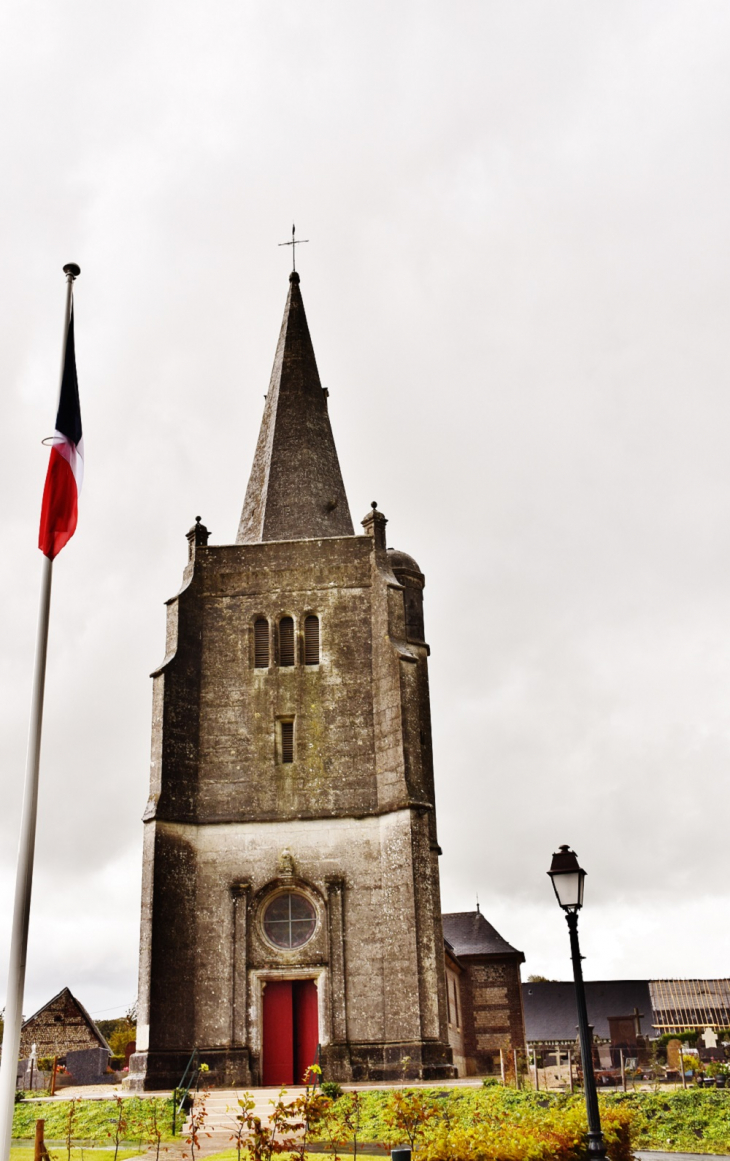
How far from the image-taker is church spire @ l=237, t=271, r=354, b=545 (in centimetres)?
3569

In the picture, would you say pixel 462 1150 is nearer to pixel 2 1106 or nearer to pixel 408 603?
pixel 2 1106

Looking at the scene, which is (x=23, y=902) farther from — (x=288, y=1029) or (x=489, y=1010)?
(x=489, y=1010)

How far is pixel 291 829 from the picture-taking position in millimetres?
29109

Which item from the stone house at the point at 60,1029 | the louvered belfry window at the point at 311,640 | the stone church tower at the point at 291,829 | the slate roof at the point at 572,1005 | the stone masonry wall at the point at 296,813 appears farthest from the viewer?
the slate roof at the point at 572,1005

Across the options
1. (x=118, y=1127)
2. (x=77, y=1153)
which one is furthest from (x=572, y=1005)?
(x=118, y=1127)

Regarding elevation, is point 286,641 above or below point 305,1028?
above

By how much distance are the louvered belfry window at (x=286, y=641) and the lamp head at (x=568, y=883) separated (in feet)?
63.5

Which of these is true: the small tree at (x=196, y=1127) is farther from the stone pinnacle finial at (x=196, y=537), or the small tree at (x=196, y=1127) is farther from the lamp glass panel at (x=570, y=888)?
the stone pinnacle finial at (x=196, y=537)

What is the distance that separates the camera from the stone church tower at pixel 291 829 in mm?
26641

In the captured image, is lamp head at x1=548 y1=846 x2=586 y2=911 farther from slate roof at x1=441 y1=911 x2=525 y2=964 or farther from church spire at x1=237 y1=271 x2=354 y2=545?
slate roof at x1=441 y1=911 x2=525 y2=964

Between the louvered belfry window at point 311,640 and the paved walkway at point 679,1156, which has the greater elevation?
the louvered belfry window at point 311,640

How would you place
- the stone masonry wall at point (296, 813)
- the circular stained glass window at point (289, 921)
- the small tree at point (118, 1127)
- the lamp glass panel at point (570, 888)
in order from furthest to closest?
1. the circular stained glass window at point (289, 921)
2. the stone masonry wall at point (296, 813)
3. the small tree at point (118, 1127)
4. the lamp glass panel at point (570, 888)

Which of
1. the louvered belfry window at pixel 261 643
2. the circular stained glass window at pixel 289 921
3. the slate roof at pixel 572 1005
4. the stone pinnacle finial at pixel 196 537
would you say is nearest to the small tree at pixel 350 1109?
the circular stained glass window at pixel 289 921

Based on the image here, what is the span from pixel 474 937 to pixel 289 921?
2345cm
